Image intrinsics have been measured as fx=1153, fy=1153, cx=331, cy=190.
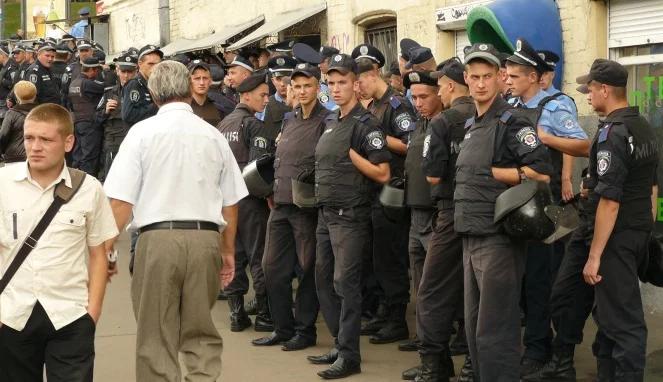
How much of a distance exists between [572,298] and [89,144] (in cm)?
982

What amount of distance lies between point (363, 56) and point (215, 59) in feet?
29.1

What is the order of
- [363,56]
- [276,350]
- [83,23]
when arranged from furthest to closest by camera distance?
1. [83,23]
2. [363,56]
3. [276,350]

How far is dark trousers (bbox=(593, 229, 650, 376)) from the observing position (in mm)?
6688

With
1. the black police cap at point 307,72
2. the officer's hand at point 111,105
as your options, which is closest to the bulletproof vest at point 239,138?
the black police cap at point 307,72

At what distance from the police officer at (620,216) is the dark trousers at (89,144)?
10067 millimetres

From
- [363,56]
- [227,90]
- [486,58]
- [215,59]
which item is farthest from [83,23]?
[486,58]

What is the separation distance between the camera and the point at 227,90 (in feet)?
41.3

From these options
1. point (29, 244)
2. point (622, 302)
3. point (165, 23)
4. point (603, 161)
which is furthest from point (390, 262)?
point (165, 23)

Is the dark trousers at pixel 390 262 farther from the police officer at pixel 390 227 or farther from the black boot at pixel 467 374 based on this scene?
the black boot at pixel 467 374

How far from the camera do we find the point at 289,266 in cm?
865

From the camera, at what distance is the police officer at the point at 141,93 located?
1237 cm

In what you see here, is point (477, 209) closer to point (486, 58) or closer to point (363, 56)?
point (486, 58)

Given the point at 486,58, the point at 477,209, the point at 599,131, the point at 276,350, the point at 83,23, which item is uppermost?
the point at 83,23

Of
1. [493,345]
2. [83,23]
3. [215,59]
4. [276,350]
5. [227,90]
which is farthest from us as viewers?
[83,23]
